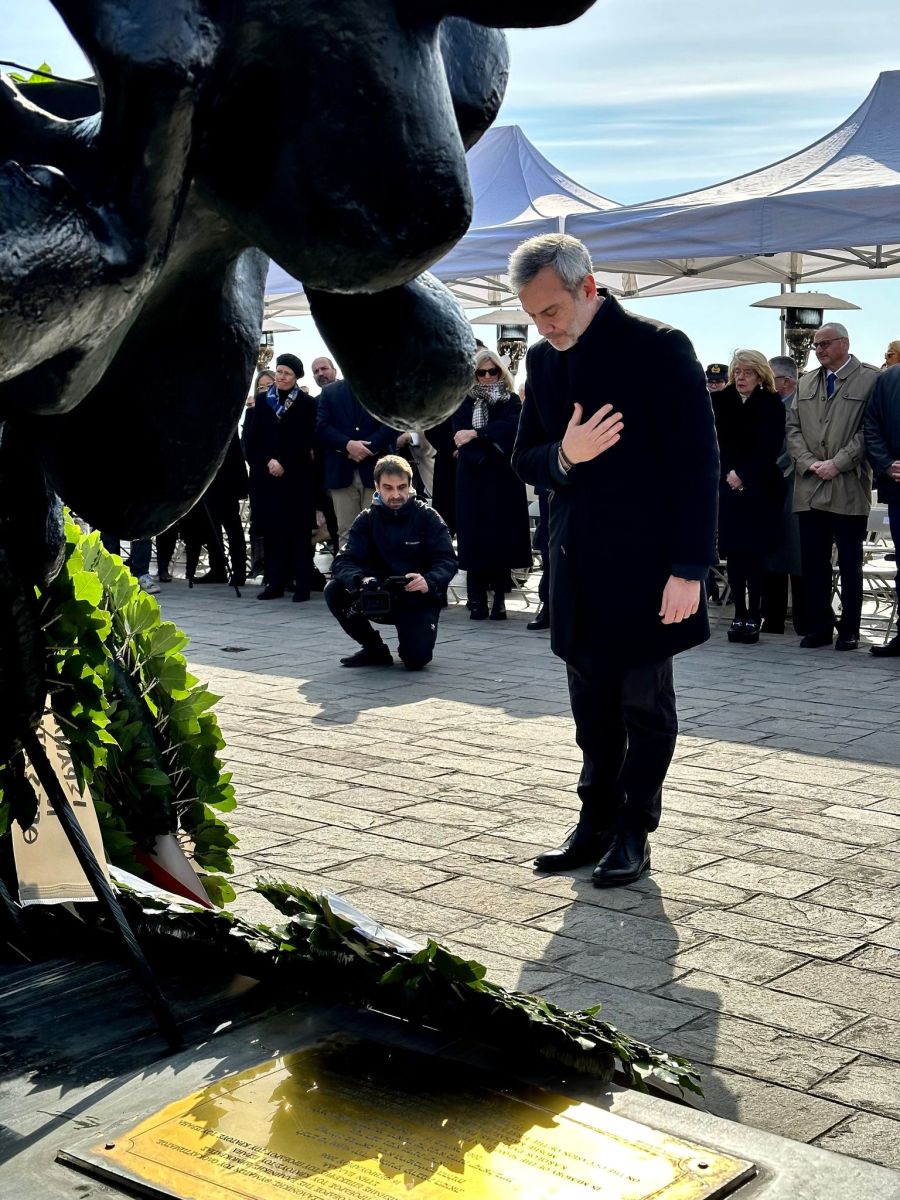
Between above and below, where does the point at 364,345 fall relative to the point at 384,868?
above

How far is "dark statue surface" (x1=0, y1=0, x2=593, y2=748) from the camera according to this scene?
1.20 metres

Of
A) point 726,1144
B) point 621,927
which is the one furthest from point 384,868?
point 726,1144

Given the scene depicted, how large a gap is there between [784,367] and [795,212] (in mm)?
1231

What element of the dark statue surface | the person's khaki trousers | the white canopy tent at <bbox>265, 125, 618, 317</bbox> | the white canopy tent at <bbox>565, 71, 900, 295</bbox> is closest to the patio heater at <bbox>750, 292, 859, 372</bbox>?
the white canopy tent at <bbox>565, 71, 900, 295</bbox>

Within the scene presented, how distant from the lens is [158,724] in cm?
421

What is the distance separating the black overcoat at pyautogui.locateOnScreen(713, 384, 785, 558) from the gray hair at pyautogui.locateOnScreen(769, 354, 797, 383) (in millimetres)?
936

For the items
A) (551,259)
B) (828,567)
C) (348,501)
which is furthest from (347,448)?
(551,259)

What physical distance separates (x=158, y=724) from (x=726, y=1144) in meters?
2.25

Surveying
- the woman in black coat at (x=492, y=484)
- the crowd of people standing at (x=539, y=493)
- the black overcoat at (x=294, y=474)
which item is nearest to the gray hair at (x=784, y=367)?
the crowd of people standing at (x=539, y=493)

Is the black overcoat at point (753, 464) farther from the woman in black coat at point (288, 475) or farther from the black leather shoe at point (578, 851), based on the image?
the black leather shoe at point (578, 851)

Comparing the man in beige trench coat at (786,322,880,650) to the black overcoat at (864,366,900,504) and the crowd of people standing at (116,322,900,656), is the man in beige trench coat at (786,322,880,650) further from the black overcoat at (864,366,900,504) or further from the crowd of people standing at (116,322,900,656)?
the black overcoat at (864,366,900,504)

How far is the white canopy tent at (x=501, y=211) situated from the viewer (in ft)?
41.3

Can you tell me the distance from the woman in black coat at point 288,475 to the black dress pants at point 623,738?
8202mm

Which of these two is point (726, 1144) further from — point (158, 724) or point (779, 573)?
point (779, 573)
